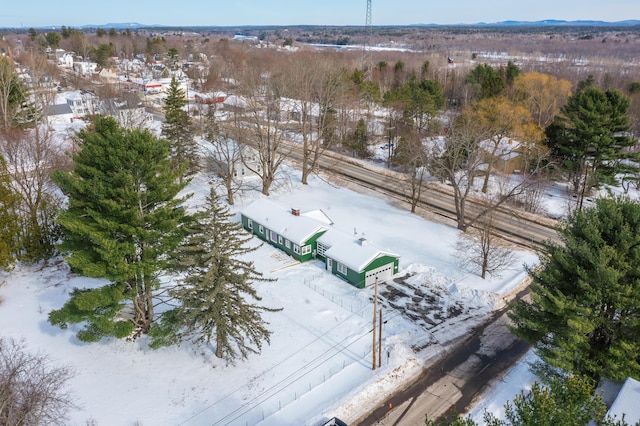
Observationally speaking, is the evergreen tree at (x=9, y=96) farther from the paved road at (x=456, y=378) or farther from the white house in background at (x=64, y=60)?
the white house in background at (x=64, y=60)

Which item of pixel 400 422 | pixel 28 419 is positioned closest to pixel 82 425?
pixel 28 419

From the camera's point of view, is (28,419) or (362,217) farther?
(362,217)

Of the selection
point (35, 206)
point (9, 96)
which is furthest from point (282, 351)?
point (9, 96)

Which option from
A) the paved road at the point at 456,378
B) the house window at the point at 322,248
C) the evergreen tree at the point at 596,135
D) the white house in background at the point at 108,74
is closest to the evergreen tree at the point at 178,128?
the house window at the point at 322,248

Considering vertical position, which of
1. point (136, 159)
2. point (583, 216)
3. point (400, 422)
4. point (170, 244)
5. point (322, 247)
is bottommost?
point (400, 422)

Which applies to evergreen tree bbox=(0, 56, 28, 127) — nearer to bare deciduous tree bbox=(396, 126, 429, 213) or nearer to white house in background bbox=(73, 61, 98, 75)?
bare deciduous tree bbox=(396, 126, 429, 213)

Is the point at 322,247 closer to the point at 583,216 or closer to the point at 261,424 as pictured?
the point at 261,424
